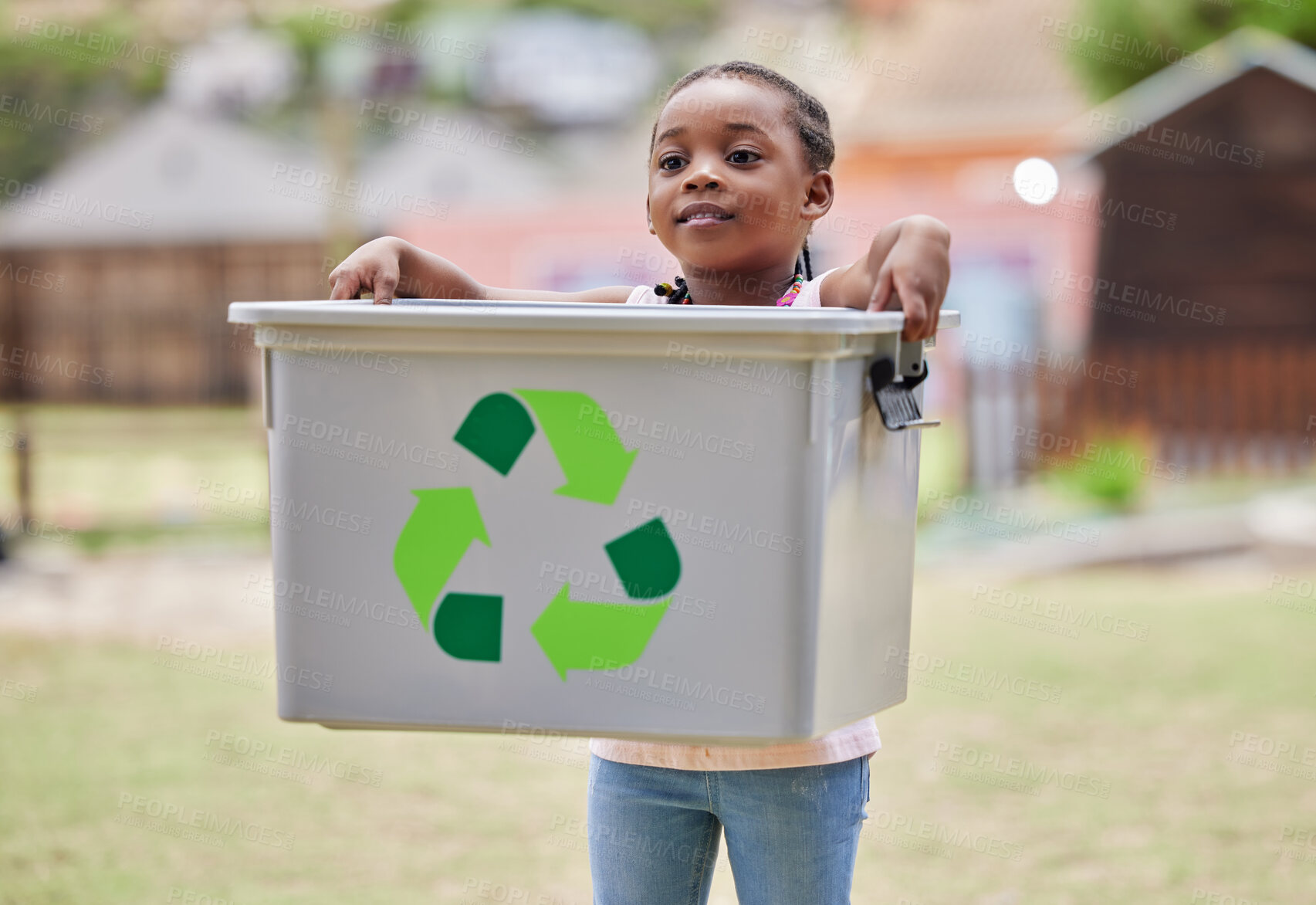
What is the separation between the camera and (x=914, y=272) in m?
1.47

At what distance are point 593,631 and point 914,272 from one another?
1.67 ft

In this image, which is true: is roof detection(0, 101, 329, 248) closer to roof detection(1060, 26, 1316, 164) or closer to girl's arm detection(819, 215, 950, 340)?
roof detection(1060, 26, 1316, 164)

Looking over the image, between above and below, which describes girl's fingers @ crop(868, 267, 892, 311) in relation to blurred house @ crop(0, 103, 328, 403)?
below

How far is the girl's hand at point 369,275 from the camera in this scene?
5.56ft

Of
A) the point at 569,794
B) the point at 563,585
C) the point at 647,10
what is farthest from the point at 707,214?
the point at 647,10

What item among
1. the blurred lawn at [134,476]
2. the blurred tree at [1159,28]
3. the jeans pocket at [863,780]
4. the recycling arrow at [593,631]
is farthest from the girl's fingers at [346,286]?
the blurred tree at [1159,28]

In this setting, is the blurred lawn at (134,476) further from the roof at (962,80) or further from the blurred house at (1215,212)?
the roof at (962,80)

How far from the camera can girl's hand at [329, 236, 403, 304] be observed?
1.69 meters

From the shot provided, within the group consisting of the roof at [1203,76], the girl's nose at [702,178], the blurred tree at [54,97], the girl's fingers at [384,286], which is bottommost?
the girl's fingers at [384,286]

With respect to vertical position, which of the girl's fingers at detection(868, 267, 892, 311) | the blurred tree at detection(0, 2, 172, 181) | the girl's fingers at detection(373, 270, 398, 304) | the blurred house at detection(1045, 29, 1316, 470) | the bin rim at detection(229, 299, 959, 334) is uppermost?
the blurred tree at detection(0, 2, 172, 181)

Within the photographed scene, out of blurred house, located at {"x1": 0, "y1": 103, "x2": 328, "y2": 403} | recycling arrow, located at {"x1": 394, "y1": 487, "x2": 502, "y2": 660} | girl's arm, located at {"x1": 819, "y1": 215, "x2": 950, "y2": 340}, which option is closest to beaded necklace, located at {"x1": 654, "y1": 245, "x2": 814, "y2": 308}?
girl's arm, located at {"x1": 819, "y1": 215, "x2": 950, "y2": 340}

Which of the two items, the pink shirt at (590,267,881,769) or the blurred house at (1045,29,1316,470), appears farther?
the blurred house at (1045,29,1316,470)

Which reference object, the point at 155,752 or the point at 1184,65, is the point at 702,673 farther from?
the point at 1184,65

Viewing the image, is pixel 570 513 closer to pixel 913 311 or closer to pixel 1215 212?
pixel 913 311
